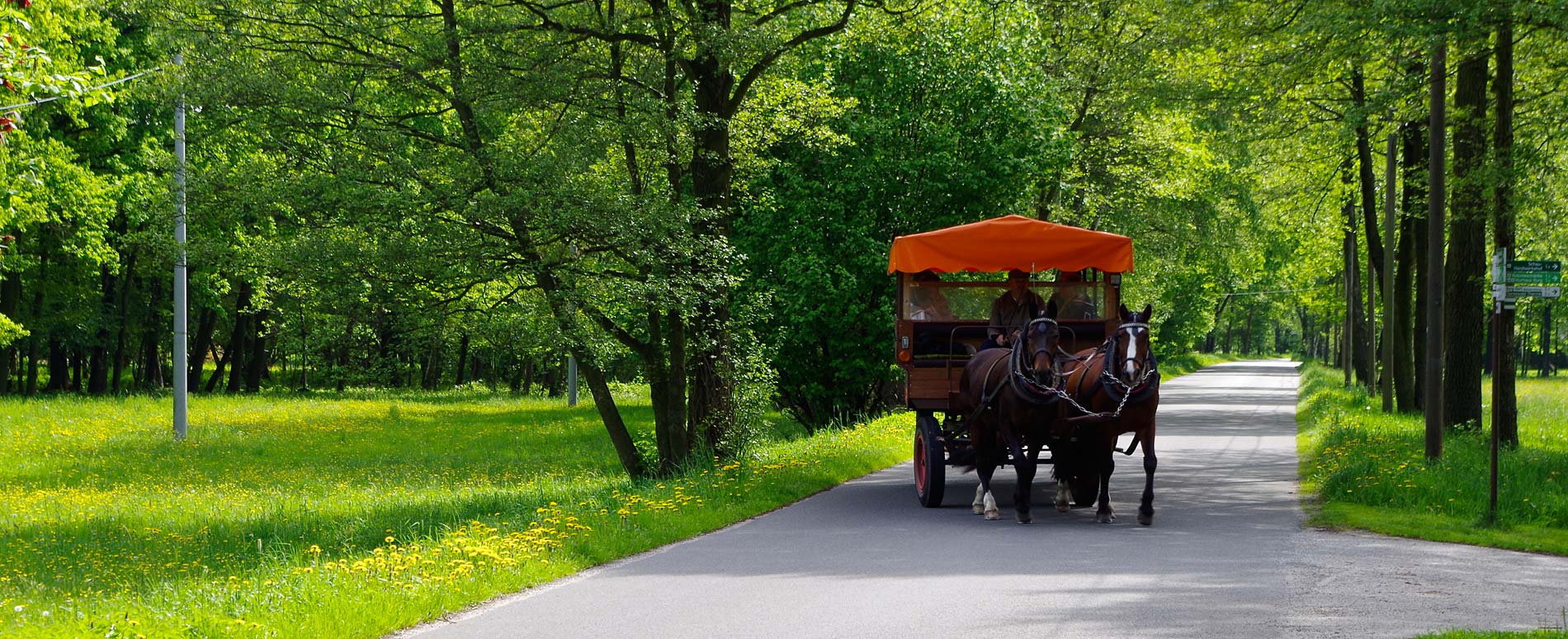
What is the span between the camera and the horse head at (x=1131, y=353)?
11508mm

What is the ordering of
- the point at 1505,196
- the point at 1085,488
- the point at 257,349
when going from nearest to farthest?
the point at 1085,488
the point at 1505,196
the point at 257,349

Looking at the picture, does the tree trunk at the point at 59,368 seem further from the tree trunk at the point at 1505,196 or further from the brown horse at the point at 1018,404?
the tree trunk at the point at 1505,196

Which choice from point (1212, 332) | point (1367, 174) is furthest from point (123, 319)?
point (1212, 332)

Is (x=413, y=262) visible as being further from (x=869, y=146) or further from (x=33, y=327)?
(x=33, y=327)

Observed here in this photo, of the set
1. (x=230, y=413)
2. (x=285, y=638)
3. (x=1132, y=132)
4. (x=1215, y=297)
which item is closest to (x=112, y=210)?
Result: (x=230, y=413)

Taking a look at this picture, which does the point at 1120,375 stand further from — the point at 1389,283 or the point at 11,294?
the point at 11,294

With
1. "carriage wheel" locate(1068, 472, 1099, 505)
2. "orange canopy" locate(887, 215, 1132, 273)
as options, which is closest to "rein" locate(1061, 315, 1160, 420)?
"carriage wheel" locate(1068, 472, 1099, 505)

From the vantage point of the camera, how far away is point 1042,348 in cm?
1210

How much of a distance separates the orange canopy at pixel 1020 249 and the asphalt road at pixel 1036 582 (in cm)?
256

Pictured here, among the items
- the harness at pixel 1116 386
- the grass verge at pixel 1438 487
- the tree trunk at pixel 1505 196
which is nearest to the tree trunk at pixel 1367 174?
the tree trunk at pixel 1505 196

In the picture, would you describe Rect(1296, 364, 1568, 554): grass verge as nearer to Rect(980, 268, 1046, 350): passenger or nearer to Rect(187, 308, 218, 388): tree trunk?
Rect(980, 268, 1046, 350): passenger

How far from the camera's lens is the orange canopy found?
14328 millimetres

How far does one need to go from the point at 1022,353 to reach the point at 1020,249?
7.75ft

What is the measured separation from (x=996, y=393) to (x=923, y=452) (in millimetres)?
1927
